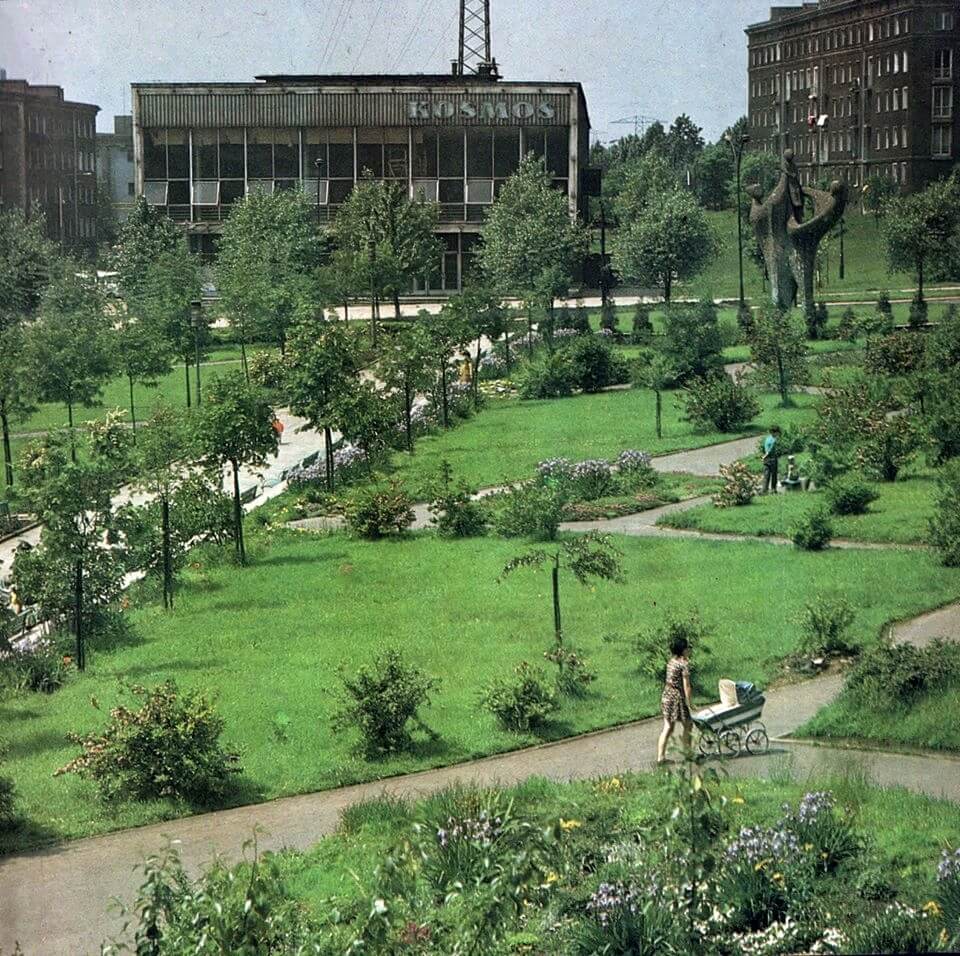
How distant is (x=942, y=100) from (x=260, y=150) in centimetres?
1454

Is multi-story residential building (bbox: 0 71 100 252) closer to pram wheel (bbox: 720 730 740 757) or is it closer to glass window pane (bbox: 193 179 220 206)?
glass window pane (bbox: 193 179 220 206)

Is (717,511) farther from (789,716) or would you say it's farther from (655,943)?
(655,943)

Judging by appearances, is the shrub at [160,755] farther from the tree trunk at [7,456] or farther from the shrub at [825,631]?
the tree trunk at [7,456]

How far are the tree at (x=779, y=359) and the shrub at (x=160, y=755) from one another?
13.5 meters

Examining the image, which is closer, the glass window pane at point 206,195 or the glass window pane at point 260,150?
the glass window pane at point 260,150

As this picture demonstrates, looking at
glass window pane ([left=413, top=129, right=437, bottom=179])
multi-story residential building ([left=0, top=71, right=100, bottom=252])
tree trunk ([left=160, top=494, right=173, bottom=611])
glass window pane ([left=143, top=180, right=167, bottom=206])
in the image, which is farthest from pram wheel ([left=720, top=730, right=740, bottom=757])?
glass window pane ([left=413, top=129, right=437, bottom=179])

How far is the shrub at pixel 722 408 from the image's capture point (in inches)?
848

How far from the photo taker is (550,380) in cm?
2528

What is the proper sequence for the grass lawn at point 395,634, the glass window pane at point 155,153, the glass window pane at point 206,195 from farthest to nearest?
the glass window pane at point 206,195, the glass window pane at point 155,153, the grass lawn at point 395,634

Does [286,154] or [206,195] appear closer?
[286,154]

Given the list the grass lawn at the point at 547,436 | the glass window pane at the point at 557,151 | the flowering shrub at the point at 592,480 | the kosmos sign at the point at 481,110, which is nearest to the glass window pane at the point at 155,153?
the kosmos sign at the point at 481,110

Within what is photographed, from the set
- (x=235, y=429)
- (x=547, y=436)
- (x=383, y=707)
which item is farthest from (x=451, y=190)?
(x=383, y=707)

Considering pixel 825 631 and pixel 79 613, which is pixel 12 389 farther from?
pixel 825 631

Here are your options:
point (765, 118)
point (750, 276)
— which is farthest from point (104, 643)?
point (750, 276)
